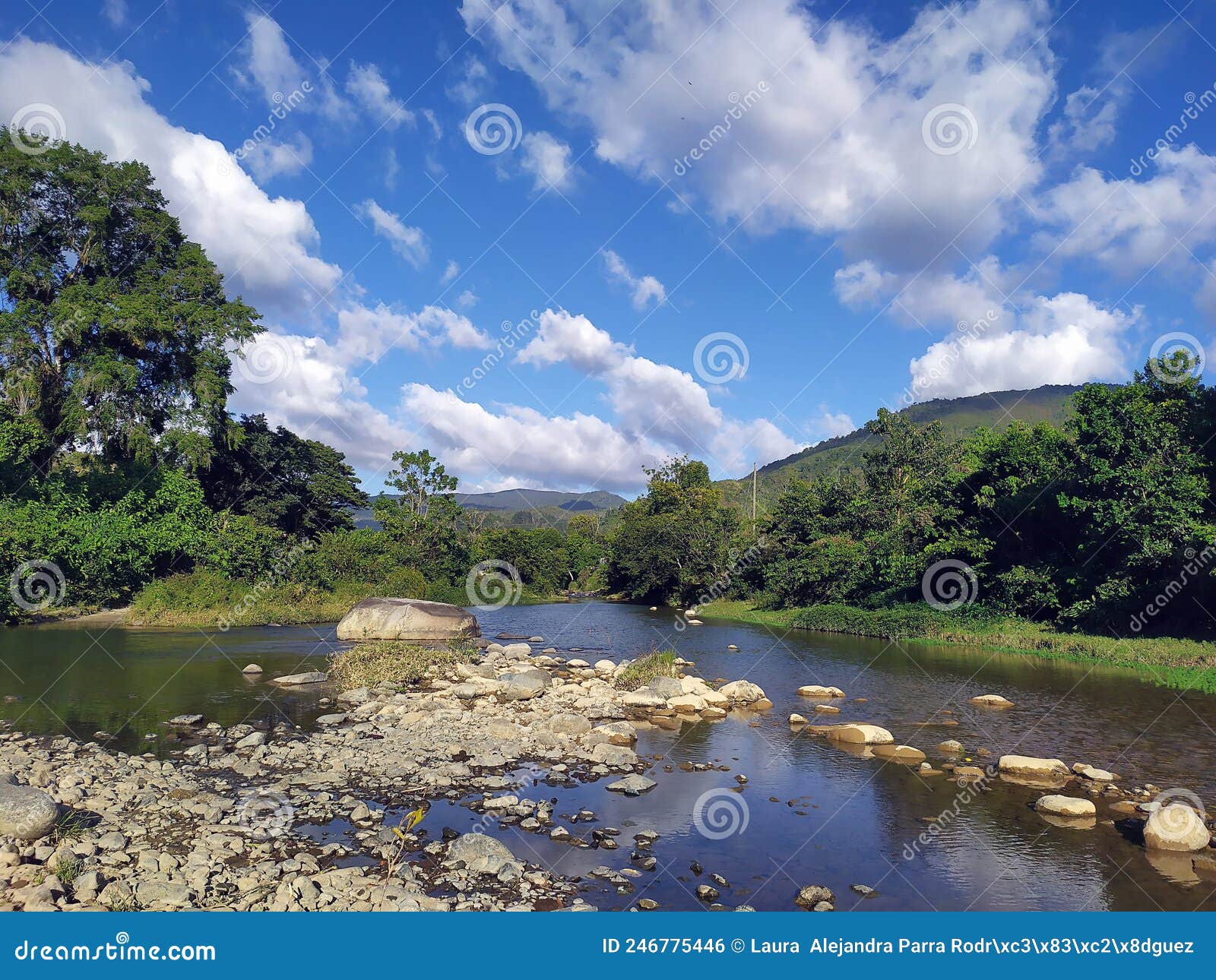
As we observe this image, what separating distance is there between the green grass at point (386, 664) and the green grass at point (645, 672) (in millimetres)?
5070

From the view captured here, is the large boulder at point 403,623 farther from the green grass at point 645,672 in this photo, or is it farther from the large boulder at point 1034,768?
the large boulder at point 1034,768

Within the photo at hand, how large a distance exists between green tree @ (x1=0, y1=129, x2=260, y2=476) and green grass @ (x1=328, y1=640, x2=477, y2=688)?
21803mm

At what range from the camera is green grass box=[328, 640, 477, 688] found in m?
19.7

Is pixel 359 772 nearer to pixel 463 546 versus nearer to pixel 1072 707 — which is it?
pixel 1072 707

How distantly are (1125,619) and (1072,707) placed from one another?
1158 centimetres

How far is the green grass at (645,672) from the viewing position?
20.8 m

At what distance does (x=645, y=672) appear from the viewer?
21.3 meters

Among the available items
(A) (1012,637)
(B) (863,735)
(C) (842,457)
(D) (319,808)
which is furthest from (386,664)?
(C) (842,457)

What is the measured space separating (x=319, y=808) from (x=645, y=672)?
468 inches

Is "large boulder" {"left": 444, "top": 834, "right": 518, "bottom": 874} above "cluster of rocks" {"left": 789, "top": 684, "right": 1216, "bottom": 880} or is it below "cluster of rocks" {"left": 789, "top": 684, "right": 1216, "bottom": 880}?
below

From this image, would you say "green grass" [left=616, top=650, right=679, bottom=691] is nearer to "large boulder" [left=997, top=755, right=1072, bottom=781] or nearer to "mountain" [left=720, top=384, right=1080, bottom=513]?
"large boulder" [left=997, top=755, right=1072, bottom=781]

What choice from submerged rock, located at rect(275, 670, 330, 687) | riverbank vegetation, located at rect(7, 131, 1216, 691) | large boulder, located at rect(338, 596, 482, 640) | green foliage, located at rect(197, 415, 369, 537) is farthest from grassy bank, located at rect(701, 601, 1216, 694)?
green foliage, located at rect(197, 415, 369, 537)

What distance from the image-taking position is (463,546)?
56.2 m

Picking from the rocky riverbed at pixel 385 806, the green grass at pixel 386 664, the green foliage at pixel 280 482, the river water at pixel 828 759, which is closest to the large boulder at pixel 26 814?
the rocky riverbed at pixel 385 806
